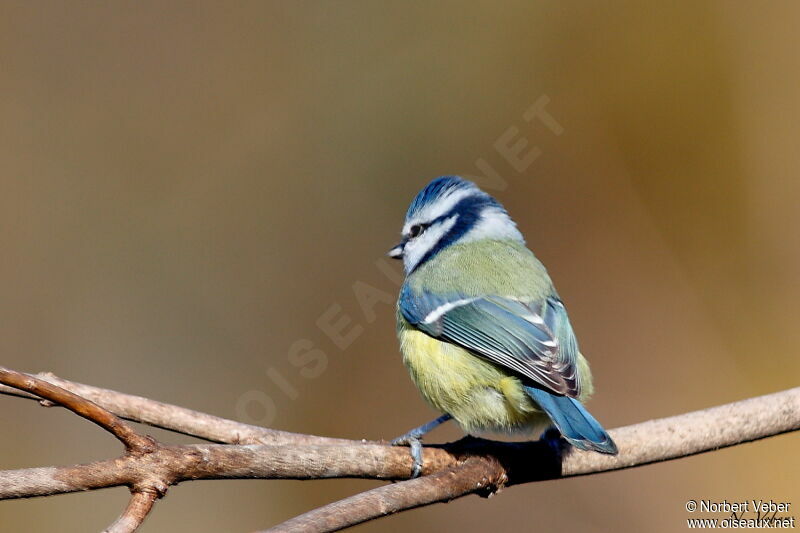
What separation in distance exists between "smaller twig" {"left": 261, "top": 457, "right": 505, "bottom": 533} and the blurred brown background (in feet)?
5.10

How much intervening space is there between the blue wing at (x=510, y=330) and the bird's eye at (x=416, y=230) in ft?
1.13

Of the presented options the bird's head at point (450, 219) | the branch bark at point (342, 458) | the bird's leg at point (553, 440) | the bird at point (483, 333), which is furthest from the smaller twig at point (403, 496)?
the bird's head at point (450, 219)

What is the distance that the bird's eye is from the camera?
2910mm

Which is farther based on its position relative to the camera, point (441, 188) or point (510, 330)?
point (441, 188)

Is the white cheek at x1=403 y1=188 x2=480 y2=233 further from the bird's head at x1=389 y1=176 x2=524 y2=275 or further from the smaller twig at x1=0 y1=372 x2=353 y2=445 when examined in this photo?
the smaller twig at x1=0 y1=372 x2=353 y2=445

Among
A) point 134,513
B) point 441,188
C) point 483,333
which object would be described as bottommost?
point 483,333

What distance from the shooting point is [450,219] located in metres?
2.88

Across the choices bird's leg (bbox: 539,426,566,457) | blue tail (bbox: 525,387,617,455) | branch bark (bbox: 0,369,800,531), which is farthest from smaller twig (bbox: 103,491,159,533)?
bird's leg (bbox: 539,426,566,457)

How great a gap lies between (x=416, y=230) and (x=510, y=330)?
2.46ft

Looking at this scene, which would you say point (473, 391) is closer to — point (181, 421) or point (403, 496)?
point (403, 496)

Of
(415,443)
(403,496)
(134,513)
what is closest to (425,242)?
(415,443)

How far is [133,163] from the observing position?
4312 millimetres

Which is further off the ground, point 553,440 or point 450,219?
point 450,219

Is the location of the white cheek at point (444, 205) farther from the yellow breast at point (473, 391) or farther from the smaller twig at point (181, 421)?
the smaller twig at point (181, 421)
